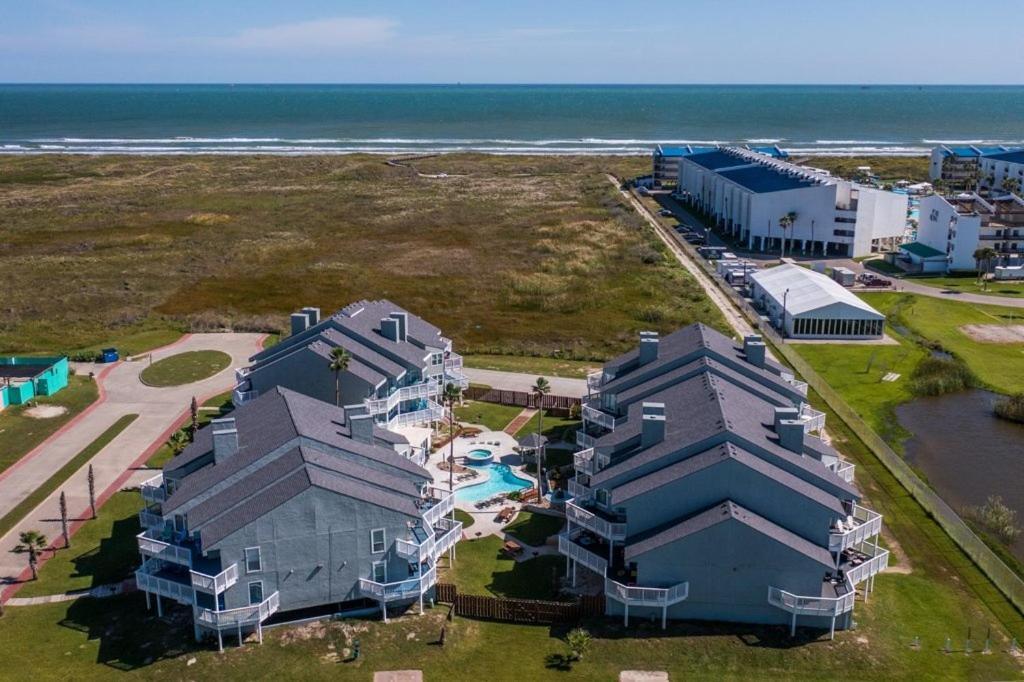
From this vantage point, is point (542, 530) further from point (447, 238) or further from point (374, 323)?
point (447, 238)

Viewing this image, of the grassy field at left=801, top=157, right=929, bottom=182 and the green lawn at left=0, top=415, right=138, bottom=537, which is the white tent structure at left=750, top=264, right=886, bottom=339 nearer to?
the green lawn at left=0, top=415, right=138, bottom=537

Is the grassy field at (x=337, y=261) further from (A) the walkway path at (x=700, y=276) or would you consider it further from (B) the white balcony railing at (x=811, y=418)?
(B) the white balcony railing at (x=811, y=418)

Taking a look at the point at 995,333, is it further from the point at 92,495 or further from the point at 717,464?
the point at 92,495

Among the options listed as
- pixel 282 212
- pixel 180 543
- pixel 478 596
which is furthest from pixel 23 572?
pixel 282 212

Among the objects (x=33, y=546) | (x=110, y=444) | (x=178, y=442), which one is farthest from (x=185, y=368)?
(x=33, y=546)

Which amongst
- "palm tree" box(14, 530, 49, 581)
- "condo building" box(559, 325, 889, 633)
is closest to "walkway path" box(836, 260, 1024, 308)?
"condo building" box(559, 325, 889, 633)

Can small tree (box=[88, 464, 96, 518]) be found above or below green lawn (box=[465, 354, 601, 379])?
below

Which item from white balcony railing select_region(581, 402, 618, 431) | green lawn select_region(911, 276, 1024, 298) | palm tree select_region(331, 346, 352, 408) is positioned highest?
palm tree select_region(331, 346, 352, 408)
